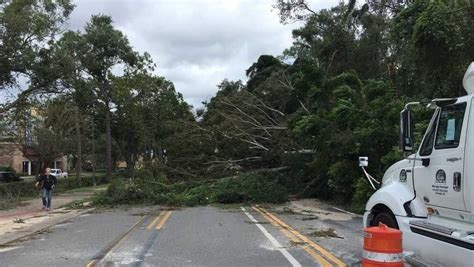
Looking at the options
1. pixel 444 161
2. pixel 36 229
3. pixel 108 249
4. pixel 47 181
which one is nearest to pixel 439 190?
pixel 444 161

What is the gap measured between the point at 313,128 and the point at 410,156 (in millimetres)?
13652

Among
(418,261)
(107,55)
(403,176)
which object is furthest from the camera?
(107,55)

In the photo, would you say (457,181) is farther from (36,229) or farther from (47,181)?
(47,181)

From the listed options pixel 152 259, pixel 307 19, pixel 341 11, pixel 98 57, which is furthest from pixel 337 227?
pixel 98 57

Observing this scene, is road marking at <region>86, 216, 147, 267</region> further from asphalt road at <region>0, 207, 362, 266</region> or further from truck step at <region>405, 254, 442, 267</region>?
truck step at <region>405, 254, 442, 267</region>

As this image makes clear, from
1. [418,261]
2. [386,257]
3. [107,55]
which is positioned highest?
[107,55]

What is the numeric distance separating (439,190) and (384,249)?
184 centimetres

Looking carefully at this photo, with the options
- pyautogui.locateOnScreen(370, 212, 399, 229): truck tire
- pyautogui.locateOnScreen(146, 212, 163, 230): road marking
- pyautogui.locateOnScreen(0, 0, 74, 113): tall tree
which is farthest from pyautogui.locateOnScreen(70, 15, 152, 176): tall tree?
pyautogui.locateOnScreen(370, 212, 399, 229): truck tire

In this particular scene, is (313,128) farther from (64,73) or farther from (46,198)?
(64,73)

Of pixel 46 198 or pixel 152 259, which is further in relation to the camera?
pixel 46 198

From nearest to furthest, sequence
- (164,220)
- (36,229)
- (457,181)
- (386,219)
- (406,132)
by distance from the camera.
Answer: (457,181)
(406,132)
(386,219)
(36,229)
(164,220)

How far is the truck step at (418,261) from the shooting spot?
7.04 metres

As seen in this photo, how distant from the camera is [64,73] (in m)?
27.1

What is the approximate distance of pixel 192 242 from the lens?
11961 mm
